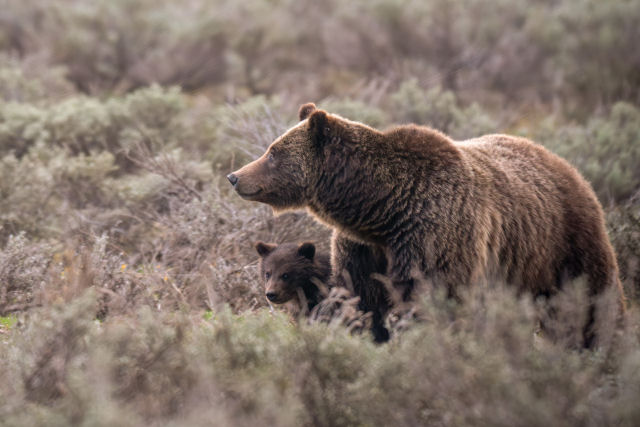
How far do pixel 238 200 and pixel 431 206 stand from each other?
2986 mm

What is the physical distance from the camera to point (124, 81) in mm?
13648

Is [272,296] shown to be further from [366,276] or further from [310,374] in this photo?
[310,374]

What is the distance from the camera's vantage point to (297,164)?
15.2 ft

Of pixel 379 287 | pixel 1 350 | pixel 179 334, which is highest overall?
pixel 179 334

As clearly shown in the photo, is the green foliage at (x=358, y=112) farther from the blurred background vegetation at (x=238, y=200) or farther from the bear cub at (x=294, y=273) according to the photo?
the bear cub at (x=294, y=273)

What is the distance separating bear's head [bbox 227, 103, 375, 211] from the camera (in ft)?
14.8

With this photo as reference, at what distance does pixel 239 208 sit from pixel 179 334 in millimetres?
3294

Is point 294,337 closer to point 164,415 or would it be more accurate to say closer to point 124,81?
point 164,415

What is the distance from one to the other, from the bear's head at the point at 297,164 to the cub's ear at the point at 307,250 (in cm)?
80

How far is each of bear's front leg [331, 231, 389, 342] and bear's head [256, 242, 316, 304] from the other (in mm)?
783

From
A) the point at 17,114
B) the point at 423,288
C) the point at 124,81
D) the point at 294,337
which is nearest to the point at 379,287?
the point at 423,288

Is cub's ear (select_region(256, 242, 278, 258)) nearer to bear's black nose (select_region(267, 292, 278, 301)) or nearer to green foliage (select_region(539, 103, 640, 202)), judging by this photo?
bear's black nose (select_region(267, 292, 278, 301))

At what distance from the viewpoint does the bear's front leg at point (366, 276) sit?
182 inches

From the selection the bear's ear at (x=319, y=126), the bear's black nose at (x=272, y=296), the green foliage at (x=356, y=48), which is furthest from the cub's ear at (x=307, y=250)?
the green foliage at (x=356, y=48)
